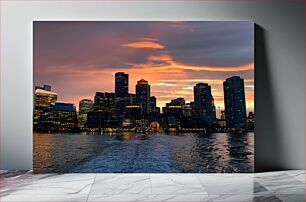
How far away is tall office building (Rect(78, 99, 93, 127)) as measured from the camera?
5484 mm

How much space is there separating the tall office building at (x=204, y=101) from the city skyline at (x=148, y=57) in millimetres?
58

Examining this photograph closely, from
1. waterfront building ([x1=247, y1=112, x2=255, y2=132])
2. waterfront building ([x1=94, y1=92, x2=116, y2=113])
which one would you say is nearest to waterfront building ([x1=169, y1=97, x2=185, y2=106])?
waterfront building ([x1=94, y1=92, x2=116, y2=113])

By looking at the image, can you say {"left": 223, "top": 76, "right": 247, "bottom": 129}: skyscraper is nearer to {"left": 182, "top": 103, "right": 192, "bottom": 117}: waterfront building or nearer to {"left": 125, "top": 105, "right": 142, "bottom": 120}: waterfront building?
{"left": 182, "top": 103, "right": 192, "bottom": 117}: waterfront building

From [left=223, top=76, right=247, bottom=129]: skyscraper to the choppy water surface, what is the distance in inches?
5.9

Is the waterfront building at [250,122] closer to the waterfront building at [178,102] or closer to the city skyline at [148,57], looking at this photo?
the city skyline at [148,57]

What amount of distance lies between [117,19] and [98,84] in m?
0.75

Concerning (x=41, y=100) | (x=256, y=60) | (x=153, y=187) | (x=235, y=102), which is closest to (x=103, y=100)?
(x=41, y=100)

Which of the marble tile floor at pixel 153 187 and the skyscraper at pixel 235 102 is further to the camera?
the skyscraper at pixel 235 102

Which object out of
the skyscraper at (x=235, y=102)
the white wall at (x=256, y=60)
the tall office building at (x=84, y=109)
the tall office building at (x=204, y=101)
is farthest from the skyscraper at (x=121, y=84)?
the skyscraper at (x=235, y=102)

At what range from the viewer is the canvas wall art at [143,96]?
5.45 metres

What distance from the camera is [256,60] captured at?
5582 millimetres

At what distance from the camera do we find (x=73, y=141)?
18.0 feet

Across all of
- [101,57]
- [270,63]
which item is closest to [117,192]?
[101,57]

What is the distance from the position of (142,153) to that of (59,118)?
1.00 m
